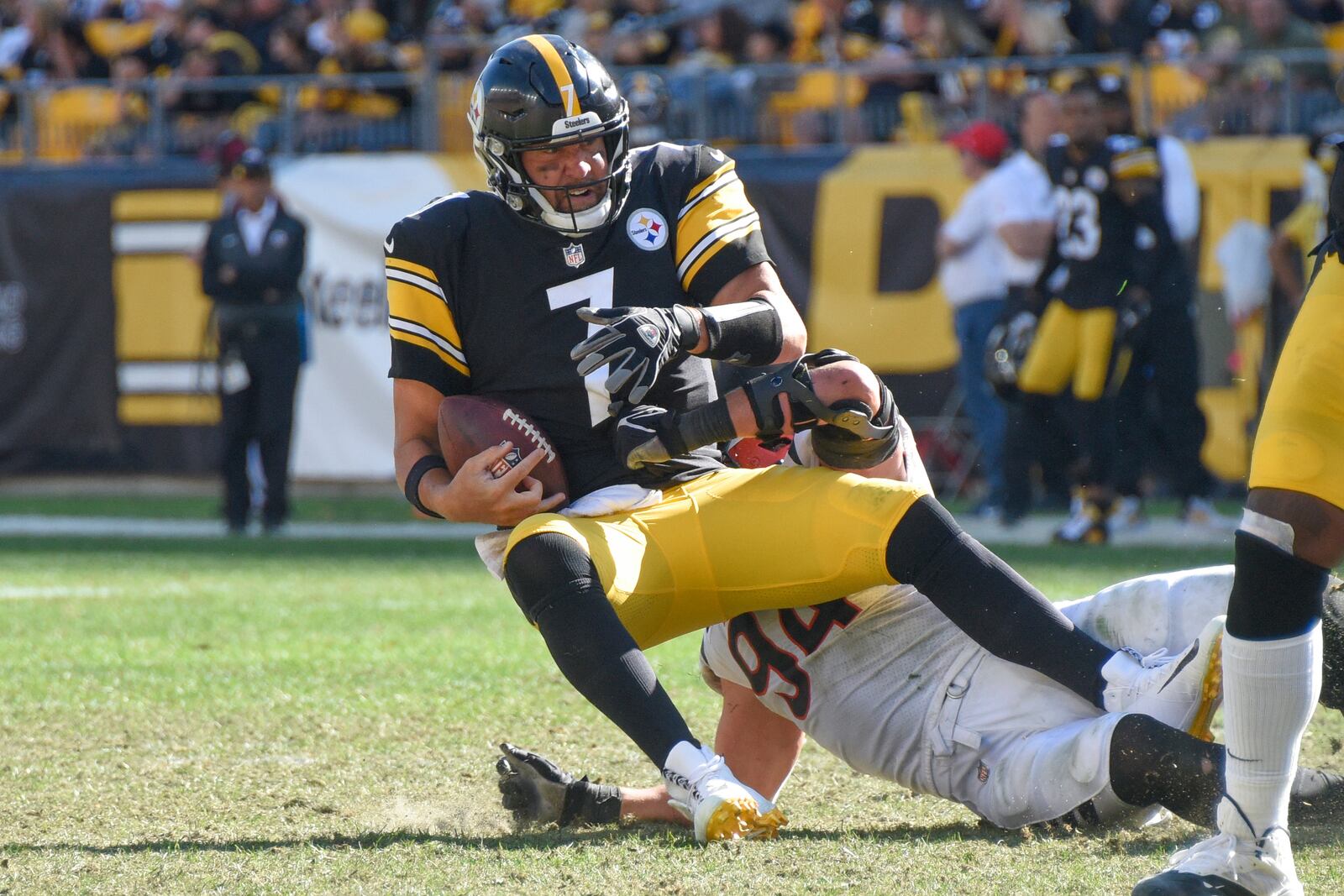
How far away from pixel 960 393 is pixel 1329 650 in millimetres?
7063

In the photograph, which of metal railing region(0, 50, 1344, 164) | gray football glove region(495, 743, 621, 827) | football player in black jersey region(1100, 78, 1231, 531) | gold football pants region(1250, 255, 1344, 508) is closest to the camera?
gold football pants region(1250, 255, 1344, 508)

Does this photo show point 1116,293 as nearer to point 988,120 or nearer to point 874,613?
point 988,120

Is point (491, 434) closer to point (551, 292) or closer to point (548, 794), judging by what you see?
point (551, 292)

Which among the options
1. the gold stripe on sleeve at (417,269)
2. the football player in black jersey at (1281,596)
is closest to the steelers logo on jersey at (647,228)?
the gold stripe on sleeve at (417,269)

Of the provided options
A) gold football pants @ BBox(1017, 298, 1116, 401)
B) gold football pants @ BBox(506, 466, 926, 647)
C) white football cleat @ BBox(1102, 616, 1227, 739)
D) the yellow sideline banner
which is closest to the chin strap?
gold football pants @ BBox(506, 466, 926, 647)

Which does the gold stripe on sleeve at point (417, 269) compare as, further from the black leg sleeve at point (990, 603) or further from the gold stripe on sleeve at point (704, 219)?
the black leg sleeve at point (990, 603)

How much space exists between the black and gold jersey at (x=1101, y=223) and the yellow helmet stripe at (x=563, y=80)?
16.6 feet

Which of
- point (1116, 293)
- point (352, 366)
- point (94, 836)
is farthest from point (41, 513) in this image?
point (94, 836)

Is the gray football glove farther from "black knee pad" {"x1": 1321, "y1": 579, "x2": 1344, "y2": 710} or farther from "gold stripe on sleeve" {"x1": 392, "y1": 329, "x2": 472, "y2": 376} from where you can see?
"black knee pad" {"x1": 1321, "y1": 579, "x2": 1344, "y2": 710}

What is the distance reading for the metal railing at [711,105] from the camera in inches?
384

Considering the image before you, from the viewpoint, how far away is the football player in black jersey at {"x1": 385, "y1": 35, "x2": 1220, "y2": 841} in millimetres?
3121

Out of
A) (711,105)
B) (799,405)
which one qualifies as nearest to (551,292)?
(799,405)

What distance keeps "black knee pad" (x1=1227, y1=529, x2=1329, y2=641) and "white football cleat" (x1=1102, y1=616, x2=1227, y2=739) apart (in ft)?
1.18

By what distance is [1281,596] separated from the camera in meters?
2.53
